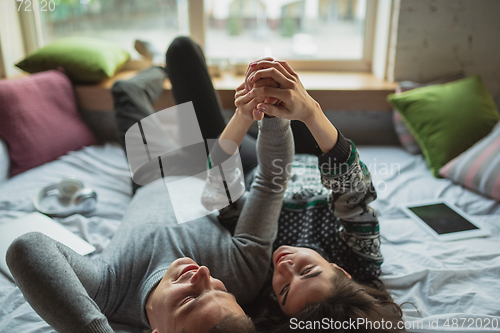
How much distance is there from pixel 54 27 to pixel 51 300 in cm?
207

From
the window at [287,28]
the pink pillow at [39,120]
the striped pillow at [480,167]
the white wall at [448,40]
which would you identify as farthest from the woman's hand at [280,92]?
the window at [287,28]

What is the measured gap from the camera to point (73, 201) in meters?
1.26

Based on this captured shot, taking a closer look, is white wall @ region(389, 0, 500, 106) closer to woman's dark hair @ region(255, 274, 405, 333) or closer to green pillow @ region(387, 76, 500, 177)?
green pillow @ region(387, 76, 500, 177)

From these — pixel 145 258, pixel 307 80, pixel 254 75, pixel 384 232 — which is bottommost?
pixel 384 232

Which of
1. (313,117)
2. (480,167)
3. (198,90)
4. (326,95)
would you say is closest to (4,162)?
(198,90)

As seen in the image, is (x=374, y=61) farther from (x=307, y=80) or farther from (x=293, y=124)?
(x=293, y=124)

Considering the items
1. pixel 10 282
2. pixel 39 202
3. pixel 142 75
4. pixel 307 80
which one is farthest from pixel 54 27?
pixel 10 282

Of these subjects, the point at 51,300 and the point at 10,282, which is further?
the point at 10,282

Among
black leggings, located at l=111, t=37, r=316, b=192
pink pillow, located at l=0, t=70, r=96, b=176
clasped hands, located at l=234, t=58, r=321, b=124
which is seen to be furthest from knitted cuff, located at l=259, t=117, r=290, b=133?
pink pillow, located at l=0, t=70, r=96, b=176

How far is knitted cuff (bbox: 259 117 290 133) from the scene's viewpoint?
0.93 m

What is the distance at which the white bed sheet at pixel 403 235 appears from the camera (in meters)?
0.85

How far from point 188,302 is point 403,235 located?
0.78 m

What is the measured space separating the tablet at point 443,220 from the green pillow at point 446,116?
0.30m

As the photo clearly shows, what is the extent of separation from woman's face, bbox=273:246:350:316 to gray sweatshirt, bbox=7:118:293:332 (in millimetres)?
92
